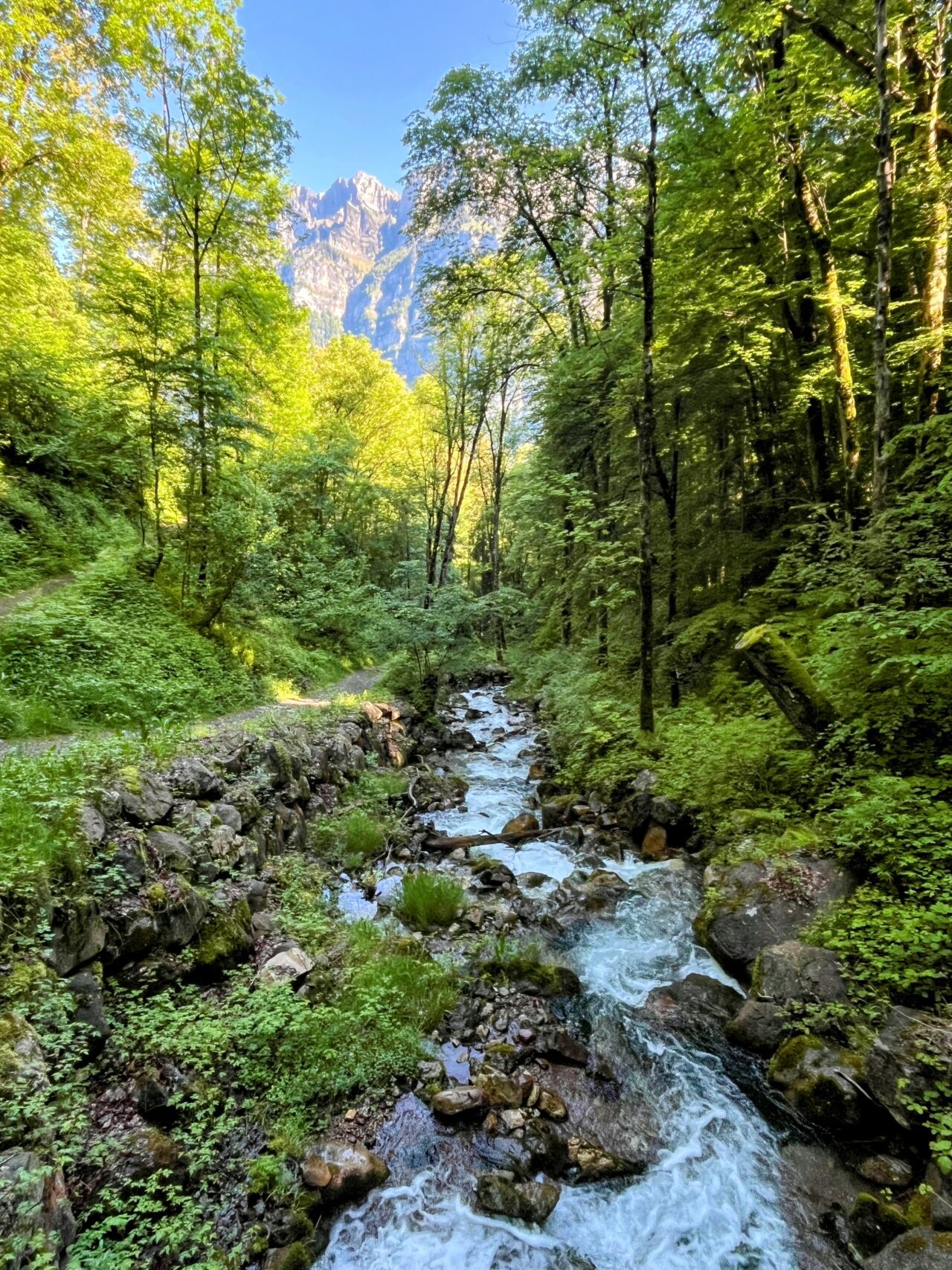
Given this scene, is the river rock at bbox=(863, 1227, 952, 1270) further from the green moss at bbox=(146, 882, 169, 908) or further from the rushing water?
the green moss at bbox=(146, 882, 169, 908)

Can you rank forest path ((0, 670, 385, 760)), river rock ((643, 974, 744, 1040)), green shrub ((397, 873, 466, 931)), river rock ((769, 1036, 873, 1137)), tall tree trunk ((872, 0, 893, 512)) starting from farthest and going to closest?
green shrub ((397, 873, 466, 931))
tall tree trunk ((872, 0, 893, 512))
forest path ((0, 670, 385, 760))
river rock ((643, 974, 744, 1040))
river rock ((769, 1036, 873, 1137))

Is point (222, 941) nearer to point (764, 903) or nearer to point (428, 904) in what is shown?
point (428, 904)

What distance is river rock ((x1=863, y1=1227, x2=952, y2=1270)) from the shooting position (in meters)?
2.66

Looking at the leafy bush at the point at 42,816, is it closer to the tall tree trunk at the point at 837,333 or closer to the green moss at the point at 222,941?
the green moss at the point at 222,941

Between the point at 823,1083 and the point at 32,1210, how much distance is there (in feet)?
15.9

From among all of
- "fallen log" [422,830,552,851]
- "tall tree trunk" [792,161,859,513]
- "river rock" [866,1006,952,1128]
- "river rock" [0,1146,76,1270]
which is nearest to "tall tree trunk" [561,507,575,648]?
"tall tree trunk" [792,161,859,513]

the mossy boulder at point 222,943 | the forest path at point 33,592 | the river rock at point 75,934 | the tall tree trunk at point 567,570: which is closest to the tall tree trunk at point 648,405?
the tall tree trunk at point 567,570

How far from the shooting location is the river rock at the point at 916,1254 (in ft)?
8.73

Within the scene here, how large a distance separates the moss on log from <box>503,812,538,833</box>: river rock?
4416mm

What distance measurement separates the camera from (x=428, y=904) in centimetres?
635

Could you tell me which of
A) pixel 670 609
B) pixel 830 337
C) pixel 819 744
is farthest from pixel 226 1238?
pixel 830 337

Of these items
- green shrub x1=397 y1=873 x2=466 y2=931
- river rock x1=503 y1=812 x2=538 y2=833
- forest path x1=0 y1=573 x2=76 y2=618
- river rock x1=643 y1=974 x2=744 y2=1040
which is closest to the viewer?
river rock x1=643 y1=974 x2=744 y2=1040

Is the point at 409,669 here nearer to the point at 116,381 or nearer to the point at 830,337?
the point at 116,381

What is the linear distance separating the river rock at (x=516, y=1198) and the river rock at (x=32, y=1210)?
95.2 inches
